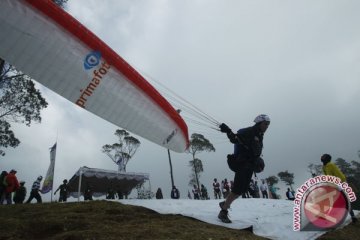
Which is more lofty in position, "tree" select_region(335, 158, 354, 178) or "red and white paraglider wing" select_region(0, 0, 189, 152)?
"tree" select_region(335, 158, 354, 178)

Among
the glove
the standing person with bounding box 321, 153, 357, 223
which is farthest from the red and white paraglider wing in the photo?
the standing person with bounding box 321, 153, 357, 223

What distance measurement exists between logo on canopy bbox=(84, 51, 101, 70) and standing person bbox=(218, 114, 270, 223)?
10.1ft

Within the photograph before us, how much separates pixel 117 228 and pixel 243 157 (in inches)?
121

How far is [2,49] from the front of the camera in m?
5.67

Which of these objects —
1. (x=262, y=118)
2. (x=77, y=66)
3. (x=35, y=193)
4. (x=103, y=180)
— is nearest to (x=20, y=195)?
(x=35, y=193)

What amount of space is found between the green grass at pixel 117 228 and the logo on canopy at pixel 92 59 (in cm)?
313

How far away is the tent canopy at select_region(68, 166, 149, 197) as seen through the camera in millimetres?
21797

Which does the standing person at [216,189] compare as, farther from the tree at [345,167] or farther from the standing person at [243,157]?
the tree at [345,167]

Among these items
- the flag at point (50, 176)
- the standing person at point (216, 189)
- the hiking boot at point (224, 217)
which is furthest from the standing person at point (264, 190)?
the hiking boot at point (224, 217)

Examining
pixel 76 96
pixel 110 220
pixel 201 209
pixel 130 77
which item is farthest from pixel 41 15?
pixel 201 209

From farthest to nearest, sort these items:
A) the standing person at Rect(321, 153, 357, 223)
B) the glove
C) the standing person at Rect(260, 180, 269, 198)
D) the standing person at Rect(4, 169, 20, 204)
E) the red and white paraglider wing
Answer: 1. the standing person at Rect(260, 180, 269, 198)
2. the standing person at Rect(4, 169, 20, 204)
3. the standing person at Rect(321, 153, 357, 223)
4. the glove
5. the red and white paraglider wing

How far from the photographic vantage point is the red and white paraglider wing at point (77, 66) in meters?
5.75

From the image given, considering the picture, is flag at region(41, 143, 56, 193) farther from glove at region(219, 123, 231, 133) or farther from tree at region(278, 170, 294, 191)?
tree at region(278, 170, 294, 191)

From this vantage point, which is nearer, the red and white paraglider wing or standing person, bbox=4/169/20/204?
the red and white paraglider wing
